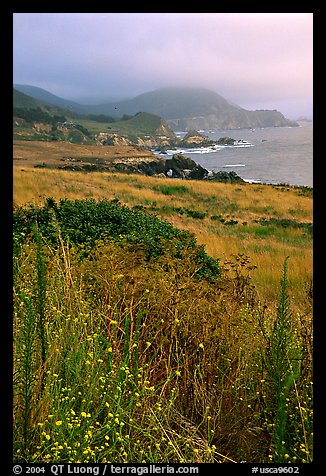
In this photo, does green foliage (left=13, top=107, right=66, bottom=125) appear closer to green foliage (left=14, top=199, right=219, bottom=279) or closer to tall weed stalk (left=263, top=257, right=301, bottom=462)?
Answer: green foliage (left=14, top=199, right=219, bottom=279)

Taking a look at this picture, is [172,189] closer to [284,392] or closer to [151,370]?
[151,370]

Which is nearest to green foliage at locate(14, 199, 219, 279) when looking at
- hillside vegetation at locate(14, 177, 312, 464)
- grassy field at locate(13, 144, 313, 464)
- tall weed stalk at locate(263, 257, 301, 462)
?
grassy field at locate(13, 144, 313, 464)

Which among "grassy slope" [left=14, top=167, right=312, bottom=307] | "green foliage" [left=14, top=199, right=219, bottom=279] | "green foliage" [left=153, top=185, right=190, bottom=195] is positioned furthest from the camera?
"green foliage" [left=153, top=185, right=190, bottom=195]

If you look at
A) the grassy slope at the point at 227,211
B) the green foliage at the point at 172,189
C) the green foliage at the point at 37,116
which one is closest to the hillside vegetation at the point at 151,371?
the grassy slope at the point at 227,211

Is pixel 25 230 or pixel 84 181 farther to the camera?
pixel 84 181

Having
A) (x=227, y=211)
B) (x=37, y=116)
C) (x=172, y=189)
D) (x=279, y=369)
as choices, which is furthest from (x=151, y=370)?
(x=37, y=116)

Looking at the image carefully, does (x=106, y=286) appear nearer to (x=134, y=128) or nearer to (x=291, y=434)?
(x=291, y=434)

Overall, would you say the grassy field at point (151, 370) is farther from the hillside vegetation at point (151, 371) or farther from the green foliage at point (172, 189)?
the green foliage at point (172, 189)

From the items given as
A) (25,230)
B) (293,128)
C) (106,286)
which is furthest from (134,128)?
(293,128)

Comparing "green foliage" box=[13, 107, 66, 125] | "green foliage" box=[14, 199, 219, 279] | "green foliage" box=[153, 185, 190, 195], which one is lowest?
"green foliage" box=[14, 199, 219, 279]
